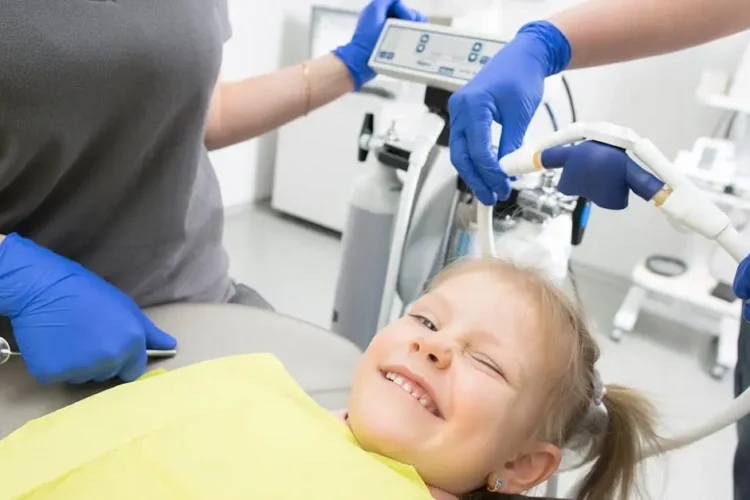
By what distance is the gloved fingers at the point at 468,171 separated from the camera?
0.92 metres

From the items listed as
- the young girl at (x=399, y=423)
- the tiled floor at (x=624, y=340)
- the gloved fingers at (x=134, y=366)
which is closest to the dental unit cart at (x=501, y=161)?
the young girl at (x=399, y=423)

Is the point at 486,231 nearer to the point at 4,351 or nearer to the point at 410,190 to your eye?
the point at 410,190

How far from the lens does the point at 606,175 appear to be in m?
0.71

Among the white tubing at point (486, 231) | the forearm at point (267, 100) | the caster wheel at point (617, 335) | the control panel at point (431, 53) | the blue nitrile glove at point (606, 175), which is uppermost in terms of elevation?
the control panel at point (431, 53)

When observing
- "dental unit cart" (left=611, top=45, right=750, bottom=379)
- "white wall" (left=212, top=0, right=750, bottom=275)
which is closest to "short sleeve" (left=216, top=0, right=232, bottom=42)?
"dental unit cart" (left=611, top=45, right=750, bottom=379)

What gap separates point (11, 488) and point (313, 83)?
0.84 m

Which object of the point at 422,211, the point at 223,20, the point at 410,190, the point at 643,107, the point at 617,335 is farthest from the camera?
the point at 643,107

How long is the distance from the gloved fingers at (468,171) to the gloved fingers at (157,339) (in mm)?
483

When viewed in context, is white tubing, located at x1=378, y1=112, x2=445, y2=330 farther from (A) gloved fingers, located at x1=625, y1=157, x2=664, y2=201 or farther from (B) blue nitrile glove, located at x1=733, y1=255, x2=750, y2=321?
(B) blue nitrile glove, located at x1=733, y1=255, x2=750, y2=321

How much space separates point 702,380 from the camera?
7.34 feet

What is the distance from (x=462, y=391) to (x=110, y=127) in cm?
58

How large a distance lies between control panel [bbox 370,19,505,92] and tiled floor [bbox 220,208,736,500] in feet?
3.16

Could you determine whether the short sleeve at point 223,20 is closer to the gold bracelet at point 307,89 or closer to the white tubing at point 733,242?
the gold bracelet at point 307,89

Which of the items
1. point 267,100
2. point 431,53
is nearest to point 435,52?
point 431,53
